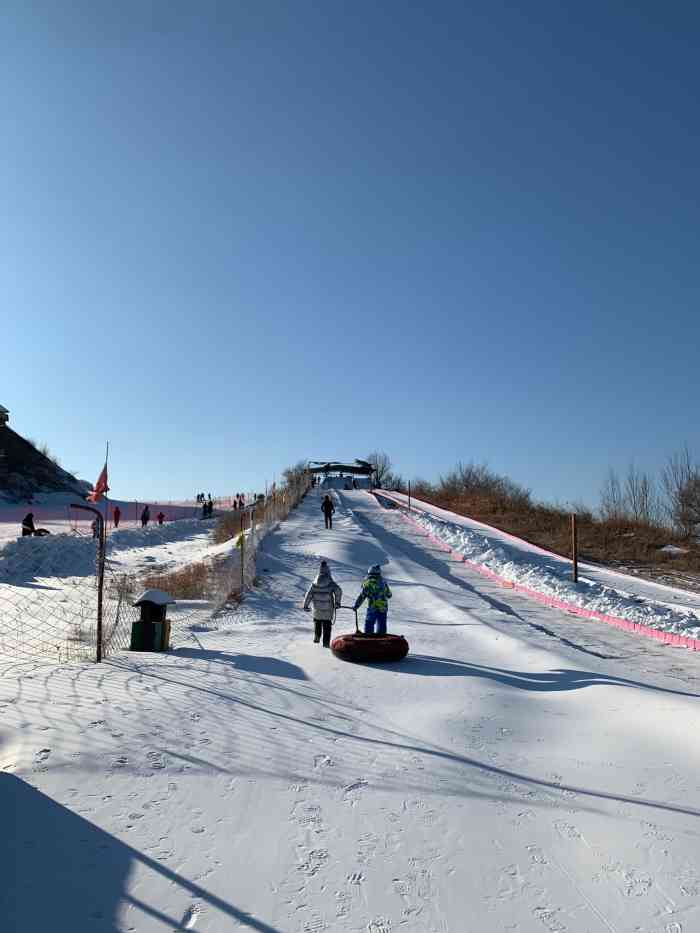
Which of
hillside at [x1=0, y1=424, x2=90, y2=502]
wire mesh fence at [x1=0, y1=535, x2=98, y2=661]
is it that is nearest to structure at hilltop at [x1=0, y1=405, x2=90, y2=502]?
hillside at [x1=0, y1=424, x2=90, y2=502]

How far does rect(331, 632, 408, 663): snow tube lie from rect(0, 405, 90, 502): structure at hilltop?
46.0 m

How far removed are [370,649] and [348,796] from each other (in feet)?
15.2

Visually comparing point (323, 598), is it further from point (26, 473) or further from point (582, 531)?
point (26, 473)

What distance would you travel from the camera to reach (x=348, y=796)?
16.8ft

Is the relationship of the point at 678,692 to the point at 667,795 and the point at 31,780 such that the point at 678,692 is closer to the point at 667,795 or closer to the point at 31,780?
the point at 667,795

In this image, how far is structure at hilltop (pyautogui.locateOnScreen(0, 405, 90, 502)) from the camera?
51312 mm

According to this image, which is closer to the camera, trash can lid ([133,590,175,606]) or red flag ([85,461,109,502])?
trash can lid ([133,590,175,606])

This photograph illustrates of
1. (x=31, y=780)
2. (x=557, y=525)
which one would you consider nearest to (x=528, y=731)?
(x=31, y=780)

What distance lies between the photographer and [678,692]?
27.2 feet

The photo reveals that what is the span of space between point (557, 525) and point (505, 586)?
56.5 feet

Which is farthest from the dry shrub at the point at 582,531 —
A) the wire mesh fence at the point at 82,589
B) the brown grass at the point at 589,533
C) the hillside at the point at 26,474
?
the hillside at the point at 26,474

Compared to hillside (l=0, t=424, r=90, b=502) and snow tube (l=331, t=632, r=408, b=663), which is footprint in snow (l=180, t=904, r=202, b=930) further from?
hillside (l=0, t=424, r=90, b=502)

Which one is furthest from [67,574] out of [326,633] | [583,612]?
[583,612]

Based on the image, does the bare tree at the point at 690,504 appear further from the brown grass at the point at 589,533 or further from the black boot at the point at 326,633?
the black boot at the point at 326,633
